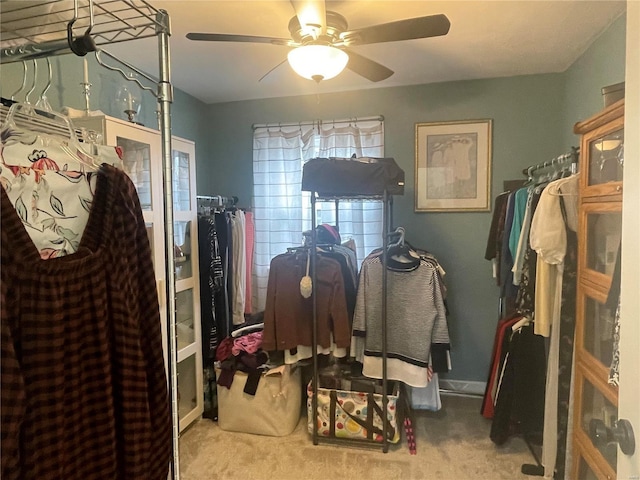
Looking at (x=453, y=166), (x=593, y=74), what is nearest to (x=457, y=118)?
(x=453, y=166)

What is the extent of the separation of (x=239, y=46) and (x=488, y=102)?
189 cm

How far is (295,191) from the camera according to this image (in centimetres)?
362

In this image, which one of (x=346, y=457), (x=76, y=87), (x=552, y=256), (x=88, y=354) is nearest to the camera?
(x=88, y=354)

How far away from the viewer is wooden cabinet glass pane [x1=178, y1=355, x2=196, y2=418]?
2801 millimetres

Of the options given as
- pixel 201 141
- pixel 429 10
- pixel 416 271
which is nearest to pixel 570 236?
pixel 416 271

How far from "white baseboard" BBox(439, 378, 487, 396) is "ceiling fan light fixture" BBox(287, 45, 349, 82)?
2.63m

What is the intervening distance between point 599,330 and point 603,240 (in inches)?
13.9

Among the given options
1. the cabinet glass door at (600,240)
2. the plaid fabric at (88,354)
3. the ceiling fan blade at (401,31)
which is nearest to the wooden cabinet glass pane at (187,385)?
the plaid fabric at (88,354)

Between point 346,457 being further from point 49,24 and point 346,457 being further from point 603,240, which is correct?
point 49,24

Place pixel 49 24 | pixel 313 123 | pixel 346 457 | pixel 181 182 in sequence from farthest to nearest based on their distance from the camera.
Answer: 1. pixel 313 123
2. pixel 181 182
3. pixel 346 457
4. pixel 49 24

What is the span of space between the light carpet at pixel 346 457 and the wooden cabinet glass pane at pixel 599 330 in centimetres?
105

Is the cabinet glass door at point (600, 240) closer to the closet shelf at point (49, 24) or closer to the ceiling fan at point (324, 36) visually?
the ceiling fan at point (324, 36)

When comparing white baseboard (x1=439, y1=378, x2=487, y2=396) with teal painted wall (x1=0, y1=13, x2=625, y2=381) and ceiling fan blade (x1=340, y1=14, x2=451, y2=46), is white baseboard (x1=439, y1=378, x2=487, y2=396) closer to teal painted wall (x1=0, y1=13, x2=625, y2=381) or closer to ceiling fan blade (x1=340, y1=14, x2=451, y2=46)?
Answer: teal painted wall (x1=0, y1=13, x2=625, y2=381)

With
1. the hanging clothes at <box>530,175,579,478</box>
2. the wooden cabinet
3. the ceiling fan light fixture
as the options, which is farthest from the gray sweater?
the ceiling fan light fixture
